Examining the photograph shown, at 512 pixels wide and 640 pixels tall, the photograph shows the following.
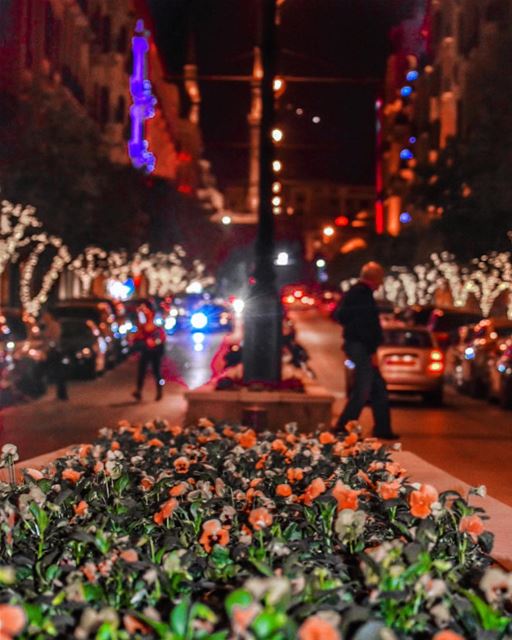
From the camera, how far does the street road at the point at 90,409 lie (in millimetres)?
17781

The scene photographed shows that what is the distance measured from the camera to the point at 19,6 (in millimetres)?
43125

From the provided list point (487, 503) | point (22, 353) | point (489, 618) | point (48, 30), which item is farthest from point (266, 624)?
point (48, 30)

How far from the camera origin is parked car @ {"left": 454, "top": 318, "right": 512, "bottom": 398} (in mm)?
26547

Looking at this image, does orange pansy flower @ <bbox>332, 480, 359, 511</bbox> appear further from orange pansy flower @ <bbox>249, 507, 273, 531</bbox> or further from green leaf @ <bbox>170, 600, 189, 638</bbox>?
green leaf @ <bbox>170, 600, 189, 638</bbox>

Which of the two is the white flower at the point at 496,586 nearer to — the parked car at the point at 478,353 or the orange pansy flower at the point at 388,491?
the orange pansy flower at the point at 388,491

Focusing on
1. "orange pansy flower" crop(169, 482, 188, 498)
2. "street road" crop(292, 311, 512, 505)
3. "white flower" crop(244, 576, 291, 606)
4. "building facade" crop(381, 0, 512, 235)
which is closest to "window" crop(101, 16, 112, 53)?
"building facade" crop(381, 0, 512, 235)

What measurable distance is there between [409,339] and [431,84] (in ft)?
208

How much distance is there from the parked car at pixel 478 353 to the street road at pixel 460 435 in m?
0.39

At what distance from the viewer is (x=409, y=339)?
26172 millimetres

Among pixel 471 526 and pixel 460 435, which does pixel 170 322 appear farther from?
pixel 471 526

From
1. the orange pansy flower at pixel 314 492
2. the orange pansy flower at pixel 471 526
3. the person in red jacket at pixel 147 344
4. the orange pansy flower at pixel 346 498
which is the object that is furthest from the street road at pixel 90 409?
the orange pansy flower at pixel 471 526

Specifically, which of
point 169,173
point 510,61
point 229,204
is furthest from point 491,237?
point 229,204

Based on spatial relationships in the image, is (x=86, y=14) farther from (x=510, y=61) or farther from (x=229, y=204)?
(x=229, y=204)

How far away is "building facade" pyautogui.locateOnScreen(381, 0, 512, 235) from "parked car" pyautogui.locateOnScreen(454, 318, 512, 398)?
21.8 ft
